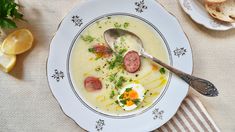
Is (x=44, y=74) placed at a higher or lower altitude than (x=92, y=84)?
lower

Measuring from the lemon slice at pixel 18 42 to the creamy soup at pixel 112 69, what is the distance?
0.52 feet

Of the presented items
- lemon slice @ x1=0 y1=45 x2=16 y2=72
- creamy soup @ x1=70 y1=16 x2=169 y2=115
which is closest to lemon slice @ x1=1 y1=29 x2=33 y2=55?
lemon slice @ x1=0 y1=45 x2=16 y2=72

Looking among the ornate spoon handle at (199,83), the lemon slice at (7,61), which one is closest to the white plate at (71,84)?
the ornate spoon handle at (199,83)

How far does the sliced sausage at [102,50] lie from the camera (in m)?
1.60

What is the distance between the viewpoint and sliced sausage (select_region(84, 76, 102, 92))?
1.58 meters

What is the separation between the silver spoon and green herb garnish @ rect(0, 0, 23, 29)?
311 mm

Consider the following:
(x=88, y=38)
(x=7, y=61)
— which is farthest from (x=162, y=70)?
(x=7, y=61)

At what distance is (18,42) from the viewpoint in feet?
5.16

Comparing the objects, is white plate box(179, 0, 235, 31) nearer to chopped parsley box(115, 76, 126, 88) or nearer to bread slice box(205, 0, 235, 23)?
bread slice box(205, 0, 235, 23)

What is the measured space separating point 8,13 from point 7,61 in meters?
0.17

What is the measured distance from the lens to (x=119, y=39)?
5.29 feet

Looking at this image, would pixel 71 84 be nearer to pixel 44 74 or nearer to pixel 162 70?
pixel 44 74

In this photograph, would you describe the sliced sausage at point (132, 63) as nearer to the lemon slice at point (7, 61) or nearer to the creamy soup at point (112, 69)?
the creamy soup at point (112, 69)

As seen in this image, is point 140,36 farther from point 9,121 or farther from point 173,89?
point 9,121
